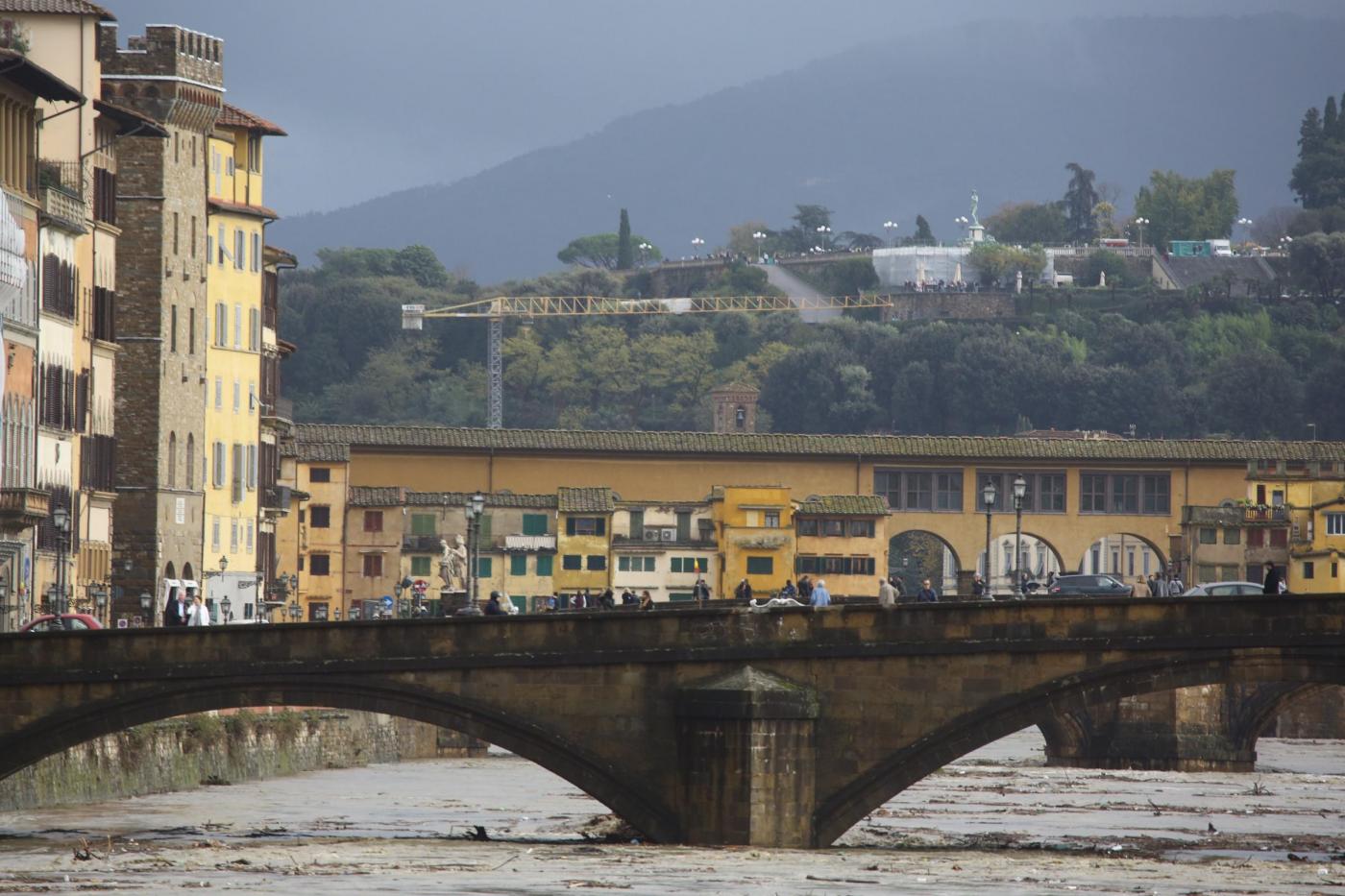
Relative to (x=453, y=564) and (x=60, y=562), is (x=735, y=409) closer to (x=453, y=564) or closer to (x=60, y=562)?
(x=453, y=564)

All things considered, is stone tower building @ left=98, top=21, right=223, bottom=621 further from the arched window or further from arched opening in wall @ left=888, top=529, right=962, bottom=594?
arched opening in wall @ left=888, top=529, right=962, bottom=594

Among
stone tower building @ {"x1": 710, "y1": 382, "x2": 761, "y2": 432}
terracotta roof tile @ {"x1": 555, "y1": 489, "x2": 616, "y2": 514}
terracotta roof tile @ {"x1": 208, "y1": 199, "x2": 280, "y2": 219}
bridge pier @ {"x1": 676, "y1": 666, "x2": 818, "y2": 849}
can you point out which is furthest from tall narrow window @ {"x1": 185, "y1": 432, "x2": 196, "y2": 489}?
stone tower building @ {"x1": 710, "y1": 382, "x2": 761, "y2": 432}

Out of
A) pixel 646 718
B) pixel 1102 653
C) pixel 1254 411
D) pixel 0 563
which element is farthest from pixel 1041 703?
pixel 1254 411

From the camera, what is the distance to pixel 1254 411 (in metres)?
185

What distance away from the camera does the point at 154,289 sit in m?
75.6

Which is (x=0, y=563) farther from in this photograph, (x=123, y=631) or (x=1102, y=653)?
(x=1102, y=653)

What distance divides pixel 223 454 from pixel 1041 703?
40891 mm

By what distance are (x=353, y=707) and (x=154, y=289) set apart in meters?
31.6

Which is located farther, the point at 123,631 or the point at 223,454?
the point at 223,454

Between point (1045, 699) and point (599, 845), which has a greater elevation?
point (1045, 699)

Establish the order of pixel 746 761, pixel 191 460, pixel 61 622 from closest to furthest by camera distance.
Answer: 1. pixel 746 761
2. pixel 61 622
3. pixel 191 460

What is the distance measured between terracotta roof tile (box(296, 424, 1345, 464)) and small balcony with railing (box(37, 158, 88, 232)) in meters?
45.4

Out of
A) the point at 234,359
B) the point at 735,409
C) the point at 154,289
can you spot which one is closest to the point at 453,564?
the point at 234,359

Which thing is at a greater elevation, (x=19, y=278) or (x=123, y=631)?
(x=19, y=278)
